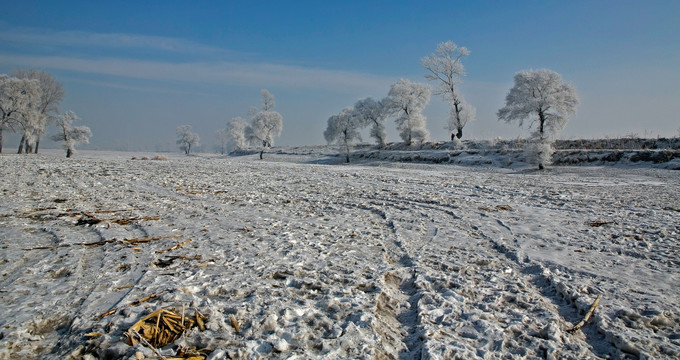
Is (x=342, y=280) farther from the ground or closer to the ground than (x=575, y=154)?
closer to the ground

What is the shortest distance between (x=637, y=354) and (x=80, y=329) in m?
3.76

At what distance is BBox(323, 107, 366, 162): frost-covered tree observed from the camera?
1917 inches

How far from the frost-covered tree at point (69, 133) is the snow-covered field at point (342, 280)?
3845cm

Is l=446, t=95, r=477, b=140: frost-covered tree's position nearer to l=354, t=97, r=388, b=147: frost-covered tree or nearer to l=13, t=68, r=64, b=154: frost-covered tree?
l=354, t=97, r=388, b=147: frost-covered tree

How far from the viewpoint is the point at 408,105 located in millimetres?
48500

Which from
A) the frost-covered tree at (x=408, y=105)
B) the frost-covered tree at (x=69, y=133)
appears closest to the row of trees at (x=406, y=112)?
the frost-covered tree at (x=408, y=105)

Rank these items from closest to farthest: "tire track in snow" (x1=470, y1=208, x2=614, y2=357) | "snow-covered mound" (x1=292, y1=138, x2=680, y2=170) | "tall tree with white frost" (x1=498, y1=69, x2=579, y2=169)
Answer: "tire track in snow" (x1=470, y1=208, x2=614, y2=357), "snow-covered mound" (x1=292, y1=138, x2=680, y2=170), "tall tree with white frost" (x1=498, y1=69, x2=579, y2=169)

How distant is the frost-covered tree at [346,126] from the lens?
4869 cm

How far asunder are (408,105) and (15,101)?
45.3 metres

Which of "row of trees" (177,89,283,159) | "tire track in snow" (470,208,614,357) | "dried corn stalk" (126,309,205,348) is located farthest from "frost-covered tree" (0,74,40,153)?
"tire track in snow" (470,208,614,357)

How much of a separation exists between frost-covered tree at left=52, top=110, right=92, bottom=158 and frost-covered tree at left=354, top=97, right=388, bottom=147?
34209 millimetres

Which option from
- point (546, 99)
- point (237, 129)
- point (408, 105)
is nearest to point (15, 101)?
point (408, 105)

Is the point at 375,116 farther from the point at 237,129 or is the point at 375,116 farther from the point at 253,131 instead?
the point at 237,129

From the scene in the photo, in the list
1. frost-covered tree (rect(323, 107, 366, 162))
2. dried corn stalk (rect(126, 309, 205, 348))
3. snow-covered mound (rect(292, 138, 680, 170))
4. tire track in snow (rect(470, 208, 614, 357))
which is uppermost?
frost-covered tree (rect(323, 107, 366, 162))
